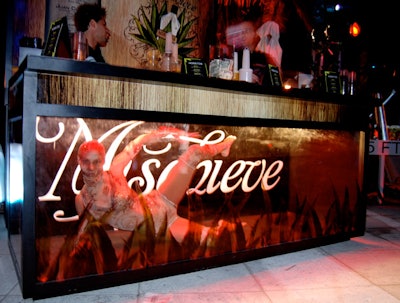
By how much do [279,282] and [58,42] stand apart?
3.22 meters

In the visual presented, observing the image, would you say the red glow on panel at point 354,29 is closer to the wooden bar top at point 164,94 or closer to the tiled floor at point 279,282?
the wooden bar top at point 164,94

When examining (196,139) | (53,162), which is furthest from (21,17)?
(196,139)

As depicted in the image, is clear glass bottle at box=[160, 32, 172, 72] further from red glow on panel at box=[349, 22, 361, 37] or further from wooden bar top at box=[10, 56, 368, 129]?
red glow on panel at box=[349, 22, 361, 37]

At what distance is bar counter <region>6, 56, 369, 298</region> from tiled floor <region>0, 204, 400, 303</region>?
128 mm

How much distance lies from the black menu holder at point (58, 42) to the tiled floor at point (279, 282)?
87.5 inches

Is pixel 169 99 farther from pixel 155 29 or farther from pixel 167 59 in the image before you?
pixel 155 29

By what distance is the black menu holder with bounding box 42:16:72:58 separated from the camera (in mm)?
2936

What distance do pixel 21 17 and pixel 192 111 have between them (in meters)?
3.25

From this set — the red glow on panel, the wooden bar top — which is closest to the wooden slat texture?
the wooden bar top

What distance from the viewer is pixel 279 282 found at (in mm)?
3469

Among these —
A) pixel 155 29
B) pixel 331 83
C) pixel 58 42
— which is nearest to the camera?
pixel 58 42

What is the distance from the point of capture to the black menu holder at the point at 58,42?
294cm

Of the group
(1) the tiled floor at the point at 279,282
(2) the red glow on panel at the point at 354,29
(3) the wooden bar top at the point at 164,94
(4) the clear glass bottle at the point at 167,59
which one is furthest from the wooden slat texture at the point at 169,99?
(2) the red glow on panel at the point at 354,29

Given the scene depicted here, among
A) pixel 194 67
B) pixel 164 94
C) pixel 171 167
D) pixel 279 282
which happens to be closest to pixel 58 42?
pixel 164 94
